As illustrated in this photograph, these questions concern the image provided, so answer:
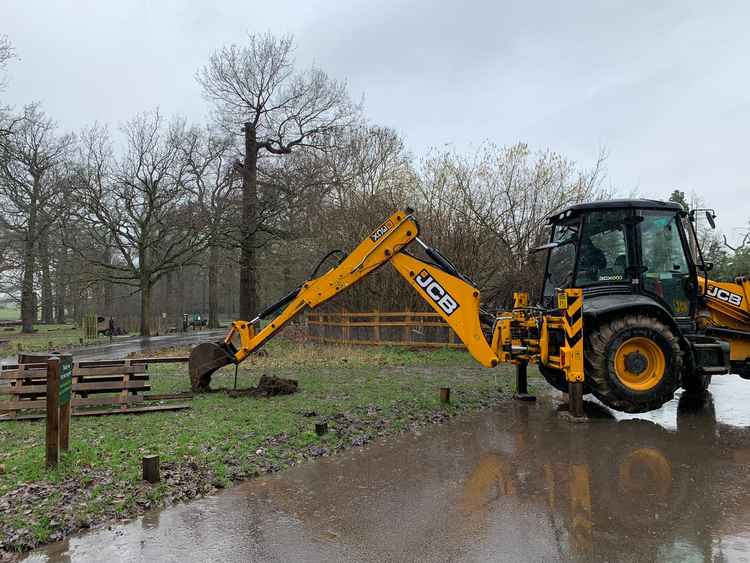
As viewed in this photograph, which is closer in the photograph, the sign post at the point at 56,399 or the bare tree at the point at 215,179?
the sign post at the point at 56,399

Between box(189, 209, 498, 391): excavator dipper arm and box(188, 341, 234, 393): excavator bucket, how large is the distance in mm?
230

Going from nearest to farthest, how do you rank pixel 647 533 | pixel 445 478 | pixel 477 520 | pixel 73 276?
1. pixel 647 533
2. pixel 477 520
3. pixel 445 478
4. pixel 73 276

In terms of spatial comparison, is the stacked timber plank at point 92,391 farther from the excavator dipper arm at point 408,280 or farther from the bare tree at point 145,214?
the bare tree at point 145,214

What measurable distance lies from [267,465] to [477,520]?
8.29 feet

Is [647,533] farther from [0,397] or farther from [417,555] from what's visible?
[0,397]

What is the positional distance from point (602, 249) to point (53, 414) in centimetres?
776

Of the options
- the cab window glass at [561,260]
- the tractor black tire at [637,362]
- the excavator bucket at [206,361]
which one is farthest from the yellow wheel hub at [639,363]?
the excavator bucket at [206,361]

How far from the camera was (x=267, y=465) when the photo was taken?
6156mm

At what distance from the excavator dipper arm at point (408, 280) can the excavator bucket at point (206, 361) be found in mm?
230

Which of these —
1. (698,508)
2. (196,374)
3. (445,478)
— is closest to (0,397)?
(196,374)

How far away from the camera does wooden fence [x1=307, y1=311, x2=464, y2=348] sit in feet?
58.4

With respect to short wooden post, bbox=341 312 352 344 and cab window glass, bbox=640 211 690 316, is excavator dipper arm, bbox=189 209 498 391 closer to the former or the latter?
cab window glass, bbox=640 211 690 316

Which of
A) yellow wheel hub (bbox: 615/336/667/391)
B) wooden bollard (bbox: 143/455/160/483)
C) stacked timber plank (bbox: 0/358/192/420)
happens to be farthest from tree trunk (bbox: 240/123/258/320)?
wooden bollard (bbox: 143/455/160/483)

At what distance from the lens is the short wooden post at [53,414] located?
568 cm
